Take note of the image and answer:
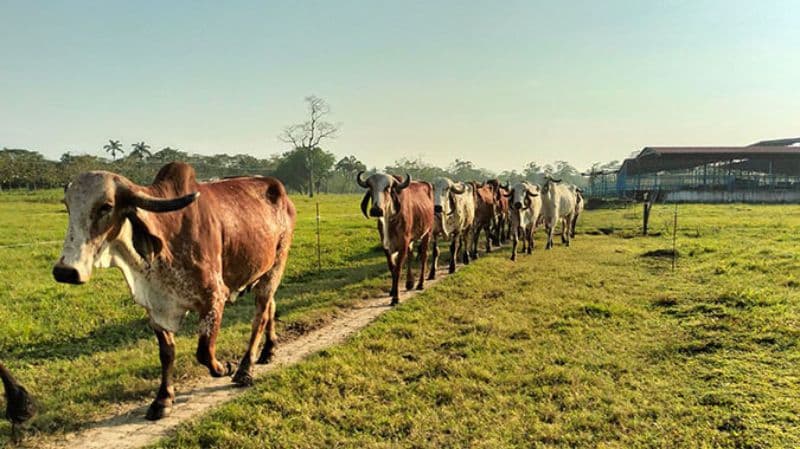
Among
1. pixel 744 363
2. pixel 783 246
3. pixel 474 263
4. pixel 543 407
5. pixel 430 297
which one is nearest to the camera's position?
pixel 543 407

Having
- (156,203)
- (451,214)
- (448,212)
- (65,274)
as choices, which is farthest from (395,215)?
(65,274)

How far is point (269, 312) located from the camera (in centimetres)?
573

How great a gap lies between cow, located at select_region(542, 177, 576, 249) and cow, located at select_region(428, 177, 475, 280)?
3903mm

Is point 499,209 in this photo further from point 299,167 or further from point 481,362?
point 299,167

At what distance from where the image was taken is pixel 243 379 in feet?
16.4

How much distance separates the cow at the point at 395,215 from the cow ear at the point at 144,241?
4.48 metres

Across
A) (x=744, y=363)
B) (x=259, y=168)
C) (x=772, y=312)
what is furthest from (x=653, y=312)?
(x=259, y=168)

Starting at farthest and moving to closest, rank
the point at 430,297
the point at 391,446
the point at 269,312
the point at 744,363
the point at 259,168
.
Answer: the point at 259,168 < the point at 430,297 < the point at 269,312 < the point at 744,363 < the point at 391,446

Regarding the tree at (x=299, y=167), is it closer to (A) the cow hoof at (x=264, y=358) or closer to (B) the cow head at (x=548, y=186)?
(B) the cow head at (x=548, y=186)

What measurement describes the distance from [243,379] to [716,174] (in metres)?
54.1

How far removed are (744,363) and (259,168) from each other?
86.2 metres

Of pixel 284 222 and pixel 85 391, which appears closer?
pixel 85 391

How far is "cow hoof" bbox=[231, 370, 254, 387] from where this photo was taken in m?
5.00

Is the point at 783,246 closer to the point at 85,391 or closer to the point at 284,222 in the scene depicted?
the point at 284,222
